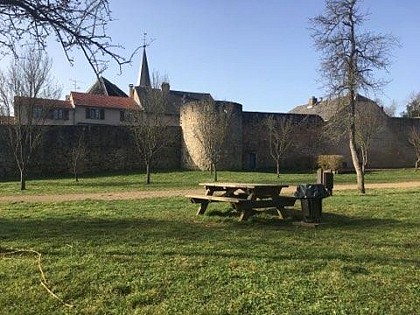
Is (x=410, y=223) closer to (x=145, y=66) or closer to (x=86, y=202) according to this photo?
(x=86, y=202)

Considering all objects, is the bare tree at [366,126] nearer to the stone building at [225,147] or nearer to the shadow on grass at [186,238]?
the stone building at [225,147]

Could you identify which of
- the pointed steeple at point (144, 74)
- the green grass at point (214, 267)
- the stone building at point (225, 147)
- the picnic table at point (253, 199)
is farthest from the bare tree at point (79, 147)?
the pointed steeple at point (144, 74)

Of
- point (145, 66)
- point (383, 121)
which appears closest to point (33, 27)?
point (383, 121)

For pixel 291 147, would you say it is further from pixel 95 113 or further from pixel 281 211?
pixel 281 211

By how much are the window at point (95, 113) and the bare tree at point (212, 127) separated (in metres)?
16.8

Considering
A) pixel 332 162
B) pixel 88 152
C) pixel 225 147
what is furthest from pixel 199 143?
pixel 332 162

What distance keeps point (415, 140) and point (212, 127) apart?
17.9 meters

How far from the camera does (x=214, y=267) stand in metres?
4.63

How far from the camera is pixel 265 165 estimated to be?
33500 millimetres

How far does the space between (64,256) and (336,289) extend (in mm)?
2922

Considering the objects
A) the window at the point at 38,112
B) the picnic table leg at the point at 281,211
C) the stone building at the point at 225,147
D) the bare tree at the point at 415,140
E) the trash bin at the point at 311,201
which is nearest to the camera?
the trash bin at the point at 311,201

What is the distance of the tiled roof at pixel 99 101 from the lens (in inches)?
1713

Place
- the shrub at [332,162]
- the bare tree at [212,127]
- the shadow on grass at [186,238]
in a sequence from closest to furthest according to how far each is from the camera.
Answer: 1. the shadow on grass at [186,238]
2. the bare tree at [212,127]
3. the shrub at [332,162]

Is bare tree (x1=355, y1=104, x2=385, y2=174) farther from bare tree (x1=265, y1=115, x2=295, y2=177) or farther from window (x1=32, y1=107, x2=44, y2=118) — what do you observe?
window (x1=32, y1=107, x2=44, y2=118)
